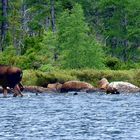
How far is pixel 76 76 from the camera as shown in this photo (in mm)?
66562

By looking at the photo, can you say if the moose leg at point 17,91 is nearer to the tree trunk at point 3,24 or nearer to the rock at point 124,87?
the rock at point 124,87

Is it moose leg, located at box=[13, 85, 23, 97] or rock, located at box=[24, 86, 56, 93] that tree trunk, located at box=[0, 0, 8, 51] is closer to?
rock, located at box=[24, 86, 56, 93]

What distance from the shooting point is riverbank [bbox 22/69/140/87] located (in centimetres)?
6500

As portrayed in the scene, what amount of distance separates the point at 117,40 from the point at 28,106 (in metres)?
53.9

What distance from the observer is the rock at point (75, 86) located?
6222cm

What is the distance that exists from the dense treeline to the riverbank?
395cm

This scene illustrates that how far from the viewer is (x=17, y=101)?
1882 inches

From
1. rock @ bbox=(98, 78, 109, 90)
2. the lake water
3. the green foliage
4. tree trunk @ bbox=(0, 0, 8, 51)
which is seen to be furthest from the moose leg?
tree trunk @ bbox=(0, 0, 8, 51)

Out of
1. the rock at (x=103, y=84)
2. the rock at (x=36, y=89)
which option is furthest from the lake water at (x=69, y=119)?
the rock at (x=103, y=84)

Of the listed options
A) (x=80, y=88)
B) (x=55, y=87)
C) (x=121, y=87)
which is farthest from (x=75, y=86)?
(x=121, y=87)

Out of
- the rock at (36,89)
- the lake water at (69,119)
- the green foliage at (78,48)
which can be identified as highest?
the green foliage at (78,48)

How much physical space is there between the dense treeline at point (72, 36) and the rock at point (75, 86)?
7343 millimetres

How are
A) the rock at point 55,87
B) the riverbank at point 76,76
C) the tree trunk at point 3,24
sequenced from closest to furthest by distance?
the rock at point 55,87 → the riverbank at point 76,76 → the tree trunk at point 3,24

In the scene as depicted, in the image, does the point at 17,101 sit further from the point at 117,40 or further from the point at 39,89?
the point at 117,40
